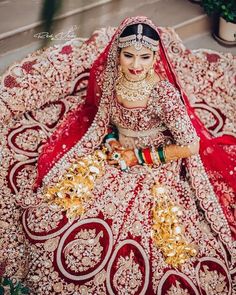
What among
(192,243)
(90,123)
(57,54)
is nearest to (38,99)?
(57,54)

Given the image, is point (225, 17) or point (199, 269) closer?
point (199, 269)

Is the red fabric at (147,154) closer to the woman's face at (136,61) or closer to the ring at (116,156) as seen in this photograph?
the ring at (116,156)

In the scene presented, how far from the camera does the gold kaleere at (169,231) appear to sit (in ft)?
7.60

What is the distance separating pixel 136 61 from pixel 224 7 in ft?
5.08

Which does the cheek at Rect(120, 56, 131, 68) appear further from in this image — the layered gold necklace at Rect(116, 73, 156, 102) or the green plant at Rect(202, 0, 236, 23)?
the green plant at Rect(202, 0, 236, 23)

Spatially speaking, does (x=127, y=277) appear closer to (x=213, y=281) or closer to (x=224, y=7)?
(x=213, y=281)

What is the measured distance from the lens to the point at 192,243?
2420mm

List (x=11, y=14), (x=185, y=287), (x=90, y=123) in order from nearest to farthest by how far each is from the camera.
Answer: (x=185, y=287) < (x=90, y=123) < (x=11, y=14)

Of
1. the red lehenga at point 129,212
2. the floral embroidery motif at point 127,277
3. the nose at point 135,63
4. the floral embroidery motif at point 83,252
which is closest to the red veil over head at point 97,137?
the red lehenga at point 129,212

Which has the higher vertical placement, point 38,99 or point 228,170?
point 38,99

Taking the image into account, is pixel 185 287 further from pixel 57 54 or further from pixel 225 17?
pixel 225 17

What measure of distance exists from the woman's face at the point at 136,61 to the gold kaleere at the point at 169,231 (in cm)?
56

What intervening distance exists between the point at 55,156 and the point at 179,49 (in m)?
1.31

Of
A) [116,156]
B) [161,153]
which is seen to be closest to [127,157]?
[116,156]
